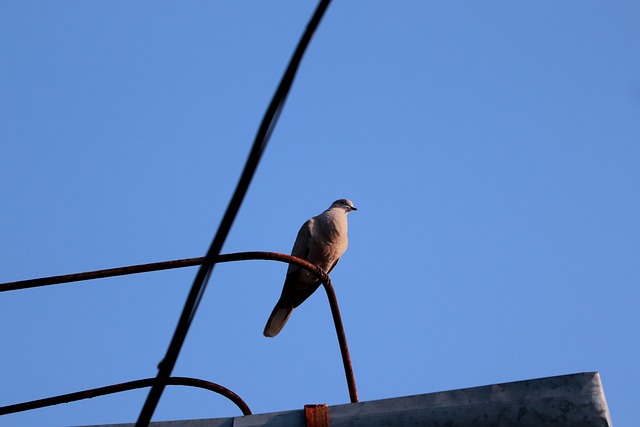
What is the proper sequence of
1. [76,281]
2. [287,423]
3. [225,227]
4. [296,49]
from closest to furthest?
[296,49]
[225,227]
[287,423]
[76,281]

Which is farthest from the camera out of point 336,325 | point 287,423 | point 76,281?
point 336,325

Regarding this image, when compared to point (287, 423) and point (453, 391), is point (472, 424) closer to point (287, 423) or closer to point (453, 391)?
point (453, 391)

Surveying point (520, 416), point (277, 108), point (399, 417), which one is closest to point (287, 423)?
point (399, 417)

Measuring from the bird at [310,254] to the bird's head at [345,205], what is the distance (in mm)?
343

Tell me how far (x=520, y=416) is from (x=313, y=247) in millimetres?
5458

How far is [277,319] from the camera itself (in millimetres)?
7648

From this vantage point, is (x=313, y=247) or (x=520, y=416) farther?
(x=313, y=247)

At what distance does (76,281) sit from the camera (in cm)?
290

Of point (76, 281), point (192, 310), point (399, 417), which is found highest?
point (76, 281)

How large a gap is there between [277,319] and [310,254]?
2.23ft

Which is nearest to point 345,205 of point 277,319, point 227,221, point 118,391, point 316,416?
point 277,319

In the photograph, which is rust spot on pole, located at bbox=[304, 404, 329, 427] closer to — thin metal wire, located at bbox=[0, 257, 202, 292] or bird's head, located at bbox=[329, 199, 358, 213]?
thin metal wire, located at bbox=[0, 257, 202, 292]

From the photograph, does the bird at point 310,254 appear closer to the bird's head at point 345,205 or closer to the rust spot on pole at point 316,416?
the bird's head at point 345,205

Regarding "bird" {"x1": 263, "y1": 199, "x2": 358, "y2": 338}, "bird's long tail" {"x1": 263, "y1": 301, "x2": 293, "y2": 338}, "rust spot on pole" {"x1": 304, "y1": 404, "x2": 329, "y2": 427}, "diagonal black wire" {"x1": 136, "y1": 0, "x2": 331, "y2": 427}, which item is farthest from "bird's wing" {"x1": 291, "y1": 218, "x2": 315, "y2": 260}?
"diagonal black wire" {"x1": 136, "y1": 0, "x2": 331, "y2": 427}
